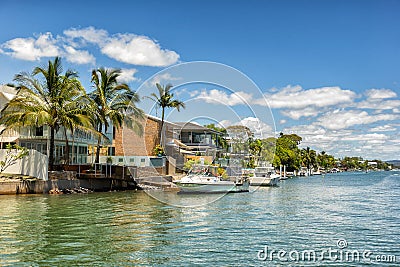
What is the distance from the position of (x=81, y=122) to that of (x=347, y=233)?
23053 mm

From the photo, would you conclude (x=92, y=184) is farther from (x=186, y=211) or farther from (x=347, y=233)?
(x=347, y=233)

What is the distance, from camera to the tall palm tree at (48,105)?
3262 centimetres

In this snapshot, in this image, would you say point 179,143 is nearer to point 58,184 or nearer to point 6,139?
point 58,184

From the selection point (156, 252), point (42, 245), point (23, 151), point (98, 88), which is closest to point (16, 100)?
point (23, 151)

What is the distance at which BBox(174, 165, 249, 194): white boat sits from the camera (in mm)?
31562

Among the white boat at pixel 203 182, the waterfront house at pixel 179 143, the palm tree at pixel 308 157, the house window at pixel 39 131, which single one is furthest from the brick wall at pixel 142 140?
the palm tree at pixel 308 157

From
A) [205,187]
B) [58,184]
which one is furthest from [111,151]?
[205,187]

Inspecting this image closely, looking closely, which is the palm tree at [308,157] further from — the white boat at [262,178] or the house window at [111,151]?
the house window at [111,151]

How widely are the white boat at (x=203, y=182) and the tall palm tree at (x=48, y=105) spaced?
356 inches

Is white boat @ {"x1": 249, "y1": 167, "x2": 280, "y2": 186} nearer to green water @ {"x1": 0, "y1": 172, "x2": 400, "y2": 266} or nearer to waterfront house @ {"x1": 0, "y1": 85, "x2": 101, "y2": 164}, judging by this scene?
waterfront house @ {"x1": 0, "y1": 85, "x2": 101, "y2": 164}

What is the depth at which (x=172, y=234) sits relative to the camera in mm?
16266

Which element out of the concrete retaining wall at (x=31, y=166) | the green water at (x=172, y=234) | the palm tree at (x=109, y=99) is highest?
the palm tree at (x=109, y=99)

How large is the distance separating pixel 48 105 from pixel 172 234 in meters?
21.8

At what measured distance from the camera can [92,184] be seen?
36.5 m
